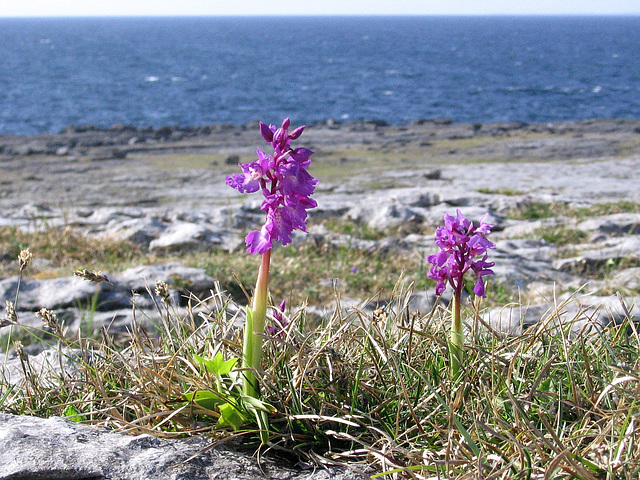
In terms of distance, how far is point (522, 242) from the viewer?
7.46 metres

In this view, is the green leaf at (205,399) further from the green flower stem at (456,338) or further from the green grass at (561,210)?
the green grass at (561,210)

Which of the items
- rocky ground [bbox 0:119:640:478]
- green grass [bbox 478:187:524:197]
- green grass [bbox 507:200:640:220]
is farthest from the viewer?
green grass [bbox 478:187:524:197]

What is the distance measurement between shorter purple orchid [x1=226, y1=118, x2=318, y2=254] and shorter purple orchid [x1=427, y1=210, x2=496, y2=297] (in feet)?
2.03

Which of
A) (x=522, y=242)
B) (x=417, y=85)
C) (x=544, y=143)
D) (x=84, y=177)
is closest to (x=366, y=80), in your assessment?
(x=417, y=85)

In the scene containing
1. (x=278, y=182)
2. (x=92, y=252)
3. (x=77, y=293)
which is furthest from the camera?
(x=92, y=252)

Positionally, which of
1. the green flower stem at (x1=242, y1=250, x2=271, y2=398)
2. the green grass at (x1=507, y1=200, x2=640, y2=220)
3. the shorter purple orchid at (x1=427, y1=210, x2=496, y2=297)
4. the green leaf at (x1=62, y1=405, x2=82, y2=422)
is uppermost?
the shorter purple orchid at (x1=427, y1=210, x2=496, y2=297)

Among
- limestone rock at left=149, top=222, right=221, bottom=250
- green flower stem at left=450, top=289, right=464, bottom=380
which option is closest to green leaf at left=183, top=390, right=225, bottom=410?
green flower stem at left=450, top=289, right=464, bottom=380

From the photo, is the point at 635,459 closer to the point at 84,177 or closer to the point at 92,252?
the point at 92,252

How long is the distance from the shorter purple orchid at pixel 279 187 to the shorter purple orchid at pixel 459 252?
0.62 meters

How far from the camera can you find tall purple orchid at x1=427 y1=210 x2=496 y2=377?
2396mm

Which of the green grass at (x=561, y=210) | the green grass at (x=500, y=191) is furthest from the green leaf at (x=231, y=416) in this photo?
the green grass at (x=500, y=191)

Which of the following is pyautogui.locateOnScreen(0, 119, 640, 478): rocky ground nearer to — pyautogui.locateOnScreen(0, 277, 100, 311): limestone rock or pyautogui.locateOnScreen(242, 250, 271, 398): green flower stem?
pyautogui.locateOnScreen(0, 277, 100, 311): limestone rock

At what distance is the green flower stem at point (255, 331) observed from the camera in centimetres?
219

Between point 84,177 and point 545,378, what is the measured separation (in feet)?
55.1
